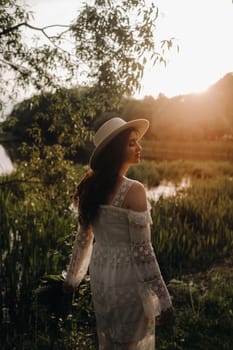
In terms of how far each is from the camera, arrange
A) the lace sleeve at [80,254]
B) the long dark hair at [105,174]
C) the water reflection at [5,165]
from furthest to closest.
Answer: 1. the water reflection at [5,165]
2. the lace sleeve at [80,254]
3. the long dark hair at [105,174]

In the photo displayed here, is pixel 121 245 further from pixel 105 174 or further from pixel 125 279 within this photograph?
pixel 105 174

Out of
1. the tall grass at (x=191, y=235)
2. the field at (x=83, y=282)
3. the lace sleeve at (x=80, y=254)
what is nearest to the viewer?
the lace sleeve at (x=80, y=254)

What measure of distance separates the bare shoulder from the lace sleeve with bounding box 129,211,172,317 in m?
0.05

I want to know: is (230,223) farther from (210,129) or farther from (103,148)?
(210,129)

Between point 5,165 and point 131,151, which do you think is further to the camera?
point 5,165

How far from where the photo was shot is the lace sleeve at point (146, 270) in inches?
107

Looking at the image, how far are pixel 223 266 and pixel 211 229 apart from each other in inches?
58.3

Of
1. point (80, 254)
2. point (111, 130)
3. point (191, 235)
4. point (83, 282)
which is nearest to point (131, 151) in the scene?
point (111, 130)

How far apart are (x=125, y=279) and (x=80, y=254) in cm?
57

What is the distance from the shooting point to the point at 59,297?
3711mm

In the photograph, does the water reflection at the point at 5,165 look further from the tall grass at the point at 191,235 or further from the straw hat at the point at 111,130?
the straw hat at the point at 111,130

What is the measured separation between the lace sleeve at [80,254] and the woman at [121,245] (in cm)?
24

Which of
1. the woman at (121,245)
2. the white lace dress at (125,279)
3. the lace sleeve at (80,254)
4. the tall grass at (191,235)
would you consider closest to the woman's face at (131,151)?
the woman at (121,245)

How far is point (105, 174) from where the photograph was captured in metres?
2.86
